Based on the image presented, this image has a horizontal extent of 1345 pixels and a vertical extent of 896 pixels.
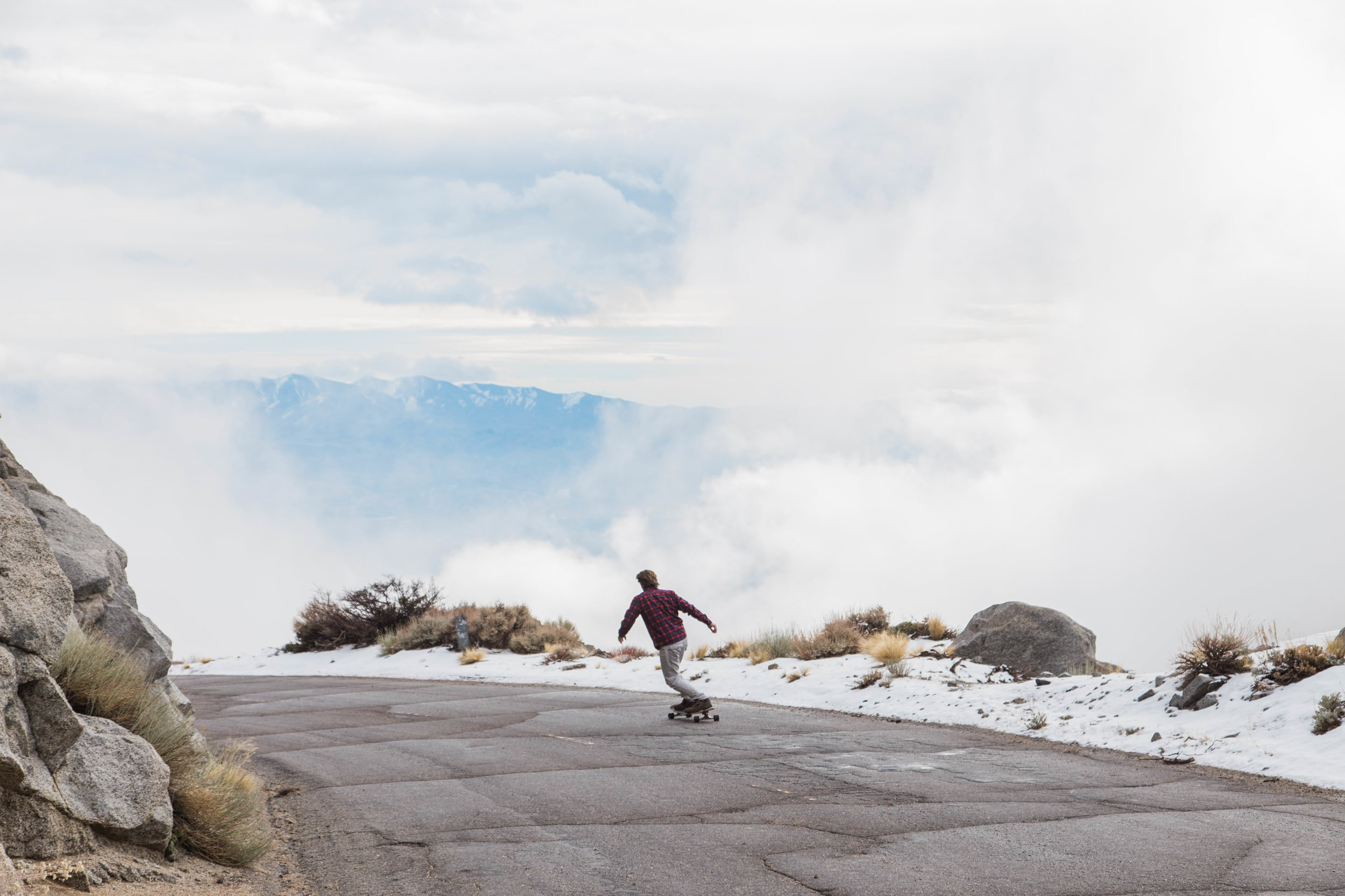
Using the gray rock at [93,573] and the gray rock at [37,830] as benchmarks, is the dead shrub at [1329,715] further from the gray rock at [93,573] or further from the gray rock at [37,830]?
the gray rock at [93,573]

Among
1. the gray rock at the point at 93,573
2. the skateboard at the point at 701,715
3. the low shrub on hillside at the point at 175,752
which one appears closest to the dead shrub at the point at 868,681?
the skateboard at the point at 701,715

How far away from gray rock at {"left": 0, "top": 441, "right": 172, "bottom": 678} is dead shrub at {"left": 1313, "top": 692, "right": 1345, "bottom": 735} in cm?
1104

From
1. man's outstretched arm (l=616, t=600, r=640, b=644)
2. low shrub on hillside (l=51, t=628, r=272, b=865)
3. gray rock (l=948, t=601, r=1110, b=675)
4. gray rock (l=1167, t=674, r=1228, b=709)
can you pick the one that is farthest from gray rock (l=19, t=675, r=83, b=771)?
gray rock (l=948, t=601, r=1110, b=675)

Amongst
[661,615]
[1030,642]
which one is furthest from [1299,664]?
[661,615]

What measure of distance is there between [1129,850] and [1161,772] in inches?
136

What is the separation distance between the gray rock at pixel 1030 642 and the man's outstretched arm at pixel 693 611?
5886mm

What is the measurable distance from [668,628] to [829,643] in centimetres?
608

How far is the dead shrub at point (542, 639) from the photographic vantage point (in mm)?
26422

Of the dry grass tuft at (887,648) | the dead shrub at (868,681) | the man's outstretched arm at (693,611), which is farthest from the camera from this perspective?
the dry grass tuft at (887,648)

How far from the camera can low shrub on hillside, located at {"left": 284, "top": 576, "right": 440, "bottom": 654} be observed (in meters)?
30.9

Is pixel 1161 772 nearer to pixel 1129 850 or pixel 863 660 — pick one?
pixel 1129 850

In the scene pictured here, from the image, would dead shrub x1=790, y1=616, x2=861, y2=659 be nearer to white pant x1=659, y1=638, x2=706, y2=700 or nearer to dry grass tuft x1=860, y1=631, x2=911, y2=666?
dry grass tuft x1=860, y1=631, x2=911, y2=666

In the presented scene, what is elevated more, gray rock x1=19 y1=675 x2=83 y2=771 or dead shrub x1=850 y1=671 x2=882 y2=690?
gray rock x1=19 y1=675 x2=83 y2=771

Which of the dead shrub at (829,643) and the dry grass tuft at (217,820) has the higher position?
the dead shrub at (829,643)
